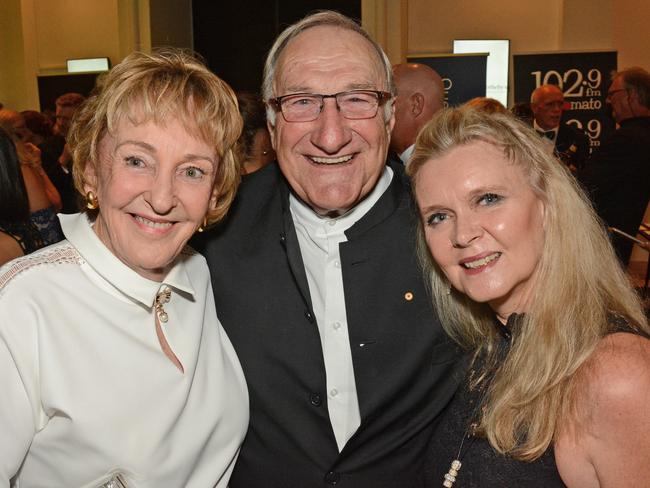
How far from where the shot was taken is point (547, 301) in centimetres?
175

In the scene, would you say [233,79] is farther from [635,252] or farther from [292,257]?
[292,257]

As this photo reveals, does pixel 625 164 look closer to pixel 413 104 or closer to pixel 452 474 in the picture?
pixel 413 104

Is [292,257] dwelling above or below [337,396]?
above

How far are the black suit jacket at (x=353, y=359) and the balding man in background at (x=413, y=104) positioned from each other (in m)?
2.73

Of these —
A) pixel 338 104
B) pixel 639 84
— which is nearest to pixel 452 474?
pixel 338 104

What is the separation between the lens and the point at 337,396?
2111 millimetres

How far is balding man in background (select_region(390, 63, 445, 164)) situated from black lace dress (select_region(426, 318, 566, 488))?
10.1 feet

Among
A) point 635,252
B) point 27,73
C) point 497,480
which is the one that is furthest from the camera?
point 27,73

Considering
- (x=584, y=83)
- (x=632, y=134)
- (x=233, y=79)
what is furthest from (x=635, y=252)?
(x=233, y=79)

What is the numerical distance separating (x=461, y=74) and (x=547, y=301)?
696cm

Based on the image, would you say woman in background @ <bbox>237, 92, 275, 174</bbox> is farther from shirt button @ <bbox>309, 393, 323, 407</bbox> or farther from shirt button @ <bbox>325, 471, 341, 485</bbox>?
shirt button @ <bbox>325, 471, 341, 485</bbox>

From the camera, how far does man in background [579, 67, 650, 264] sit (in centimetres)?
525

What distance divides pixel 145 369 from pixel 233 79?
31.0ft

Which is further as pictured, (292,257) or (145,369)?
(292,257)
